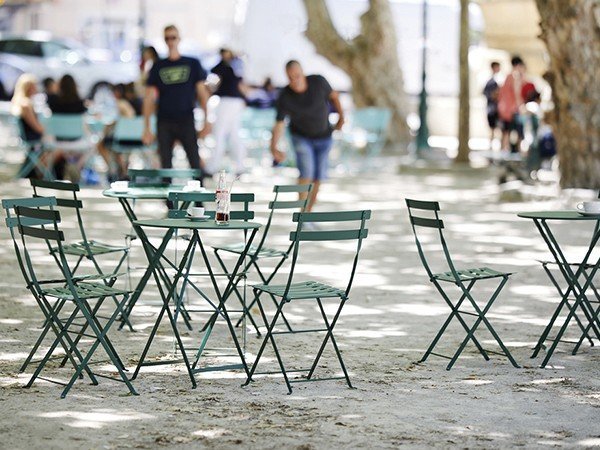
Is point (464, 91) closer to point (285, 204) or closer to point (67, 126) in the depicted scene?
point (67, 126)

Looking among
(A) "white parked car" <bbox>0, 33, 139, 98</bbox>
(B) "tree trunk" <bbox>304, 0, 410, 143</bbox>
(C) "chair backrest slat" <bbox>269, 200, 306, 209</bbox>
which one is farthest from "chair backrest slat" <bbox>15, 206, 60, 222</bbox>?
(A) "white parked car" <bbox>0, 33, 139, 98</bbox>

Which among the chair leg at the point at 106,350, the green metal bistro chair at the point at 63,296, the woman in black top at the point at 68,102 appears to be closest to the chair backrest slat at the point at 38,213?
the green metal bistro chair at the point at 63,296

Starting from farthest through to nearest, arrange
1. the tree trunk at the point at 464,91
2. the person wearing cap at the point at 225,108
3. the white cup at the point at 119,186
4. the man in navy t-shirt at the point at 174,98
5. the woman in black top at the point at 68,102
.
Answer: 1. the tree trunk at the point at 464,91
2. the person wearing cap at the point at 225,108
3. the woman in black top at the point at 68,102
4. the man in navy t-shirt at the point at 174,98
5. the white cup at the point at 119,186

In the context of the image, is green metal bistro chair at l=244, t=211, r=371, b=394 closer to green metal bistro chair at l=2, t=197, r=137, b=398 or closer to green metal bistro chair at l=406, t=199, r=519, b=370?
green metal bistro chair at l=406, t=199, r=519, b=370

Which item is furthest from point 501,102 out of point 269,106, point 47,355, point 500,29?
point 47,355

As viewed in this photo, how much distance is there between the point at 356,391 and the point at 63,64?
2873 centimetres

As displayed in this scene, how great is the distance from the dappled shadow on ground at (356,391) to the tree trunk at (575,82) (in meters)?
5.55

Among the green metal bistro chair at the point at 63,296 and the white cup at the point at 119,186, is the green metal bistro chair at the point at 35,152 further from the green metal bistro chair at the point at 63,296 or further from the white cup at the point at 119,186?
the green metal bistro chair at the point at 63,296

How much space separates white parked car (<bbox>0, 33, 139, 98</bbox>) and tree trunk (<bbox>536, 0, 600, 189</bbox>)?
664 inches

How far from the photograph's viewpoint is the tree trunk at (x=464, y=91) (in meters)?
22.7

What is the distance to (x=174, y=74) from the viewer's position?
1455cm

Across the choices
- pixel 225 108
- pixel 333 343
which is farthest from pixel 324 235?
pixel 225 108

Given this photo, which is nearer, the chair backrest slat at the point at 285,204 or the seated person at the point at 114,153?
the chair backrest slat at the point at 285,204

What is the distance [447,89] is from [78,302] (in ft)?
92.4
